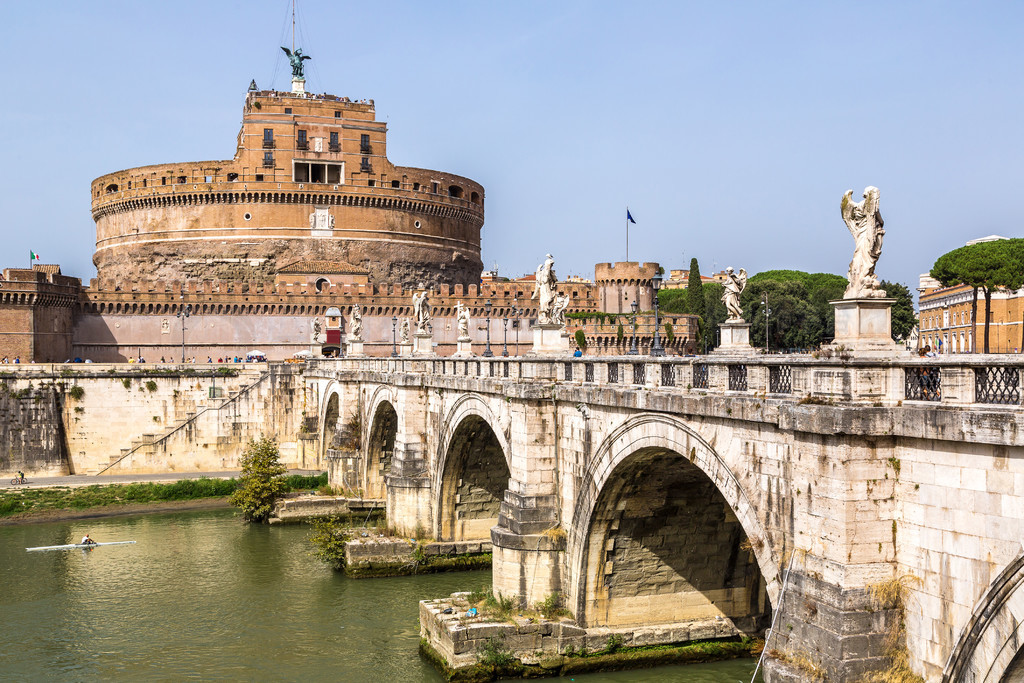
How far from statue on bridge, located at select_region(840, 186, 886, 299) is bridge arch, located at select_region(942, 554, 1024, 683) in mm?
3134

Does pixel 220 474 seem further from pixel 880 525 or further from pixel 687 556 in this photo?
pixel 880 525

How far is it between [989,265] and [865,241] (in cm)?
2697

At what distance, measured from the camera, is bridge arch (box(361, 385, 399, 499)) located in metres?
32.1

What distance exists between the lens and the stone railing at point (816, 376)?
832 cm

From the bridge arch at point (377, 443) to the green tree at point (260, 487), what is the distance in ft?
10.1

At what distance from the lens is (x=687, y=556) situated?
56.8 ft

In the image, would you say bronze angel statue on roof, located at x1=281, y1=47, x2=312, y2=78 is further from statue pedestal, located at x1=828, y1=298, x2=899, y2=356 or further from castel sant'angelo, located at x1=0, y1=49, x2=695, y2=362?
statue pedestal, located at x1=828, y1=298, x2=899, y2=356

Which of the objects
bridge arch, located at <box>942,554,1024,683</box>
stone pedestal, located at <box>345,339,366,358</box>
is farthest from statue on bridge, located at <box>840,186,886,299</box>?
stone pedestal, located at <box>345,339,366,358</box>

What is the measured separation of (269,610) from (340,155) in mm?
47517

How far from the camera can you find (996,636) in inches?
319

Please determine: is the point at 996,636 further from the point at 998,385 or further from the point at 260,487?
the point at 260,487

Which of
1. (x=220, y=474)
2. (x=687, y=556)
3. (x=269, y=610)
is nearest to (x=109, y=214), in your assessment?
(x=220, y=474)

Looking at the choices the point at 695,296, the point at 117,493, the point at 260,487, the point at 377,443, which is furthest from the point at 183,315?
the point at 695,296

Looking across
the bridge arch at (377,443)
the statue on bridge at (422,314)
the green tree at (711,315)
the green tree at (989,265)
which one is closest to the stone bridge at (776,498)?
the bridge arch at (377,443)
